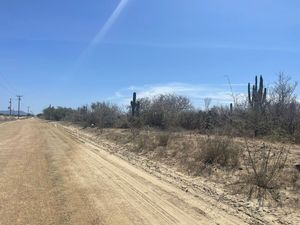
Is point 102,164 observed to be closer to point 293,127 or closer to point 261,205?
point 261,205

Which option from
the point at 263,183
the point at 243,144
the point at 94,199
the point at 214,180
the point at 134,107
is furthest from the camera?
the point at 134,107

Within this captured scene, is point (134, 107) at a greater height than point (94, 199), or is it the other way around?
point (134, 107)

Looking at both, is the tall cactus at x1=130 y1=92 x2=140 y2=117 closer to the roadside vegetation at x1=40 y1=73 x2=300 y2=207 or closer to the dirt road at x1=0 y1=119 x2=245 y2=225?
the roadside vegetation at x1=40 y1=73 x2=300 y2=207

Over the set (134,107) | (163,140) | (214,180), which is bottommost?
(214,180)

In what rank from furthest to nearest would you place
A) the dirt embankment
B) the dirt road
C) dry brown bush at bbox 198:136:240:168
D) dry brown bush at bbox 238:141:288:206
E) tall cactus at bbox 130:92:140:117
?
tall cactus at bbox 130:92:140:117 → dry brown bush at bbox 198:136:240:168 → dry brown bush at bbox 238:141:288:206 → the dirt embankment → the dirt road

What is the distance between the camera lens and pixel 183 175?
1415cm

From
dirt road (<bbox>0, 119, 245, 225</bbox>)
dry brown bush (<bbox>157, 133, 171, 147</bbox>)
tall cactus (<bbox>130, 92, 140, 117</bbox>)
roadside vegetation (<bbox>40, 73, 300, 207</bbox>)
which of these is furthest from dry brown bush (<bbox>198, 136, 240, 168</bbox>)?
tall cactus (<bbox>130, 92, 140, 117</bbox>)

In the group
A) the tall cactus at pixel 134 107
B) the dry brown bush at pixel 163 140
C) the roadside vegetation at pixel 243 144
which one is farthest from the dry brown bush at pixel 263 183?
the tall cactus at pixel 134 107

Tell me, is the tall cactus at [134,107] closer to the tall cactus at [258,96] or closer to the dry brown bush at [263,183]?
the tall cactus at [258,96]

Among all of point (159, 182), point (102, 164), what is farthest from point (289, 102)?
point (159, 182)

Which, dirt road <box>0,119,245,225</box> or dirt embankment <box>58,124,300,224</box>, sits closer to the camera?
dirt road <box>0,119,245,225</box>

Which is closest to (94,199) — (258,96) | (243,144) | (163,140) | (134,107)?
(243,144)

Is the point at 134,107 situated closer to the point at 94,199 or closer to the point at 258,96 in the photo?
the point at 258,96

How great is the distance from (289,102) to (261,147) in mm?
12457
